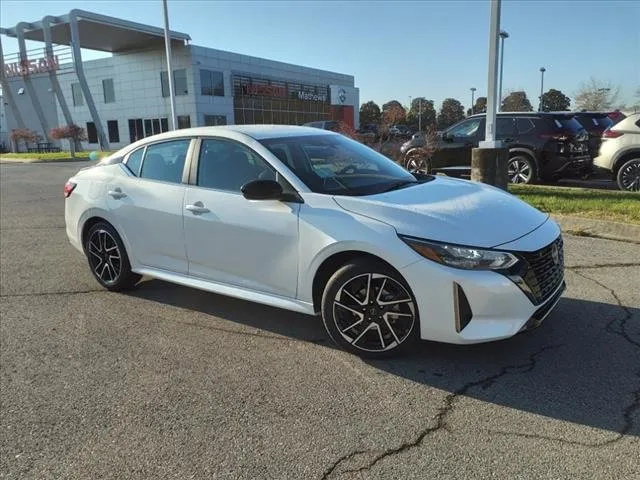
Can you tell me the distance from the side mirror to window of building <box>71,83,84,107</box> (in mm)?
52251

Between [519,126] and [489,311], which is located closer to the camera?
[489,311]

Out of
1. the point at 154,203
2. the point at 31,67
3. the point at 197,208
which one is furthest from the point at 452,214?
the point at 31,67

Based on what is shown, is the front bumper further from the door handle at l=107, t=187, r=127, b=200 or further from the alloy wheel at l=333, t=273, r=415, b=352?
the door handle at l=107, t=187, r=127, b=200

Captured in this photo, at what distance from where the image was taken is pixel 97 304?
542cm

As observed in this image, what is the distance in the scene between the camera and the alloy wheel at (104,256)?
220 inches

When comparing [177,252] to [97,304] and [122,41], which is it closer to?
[97,304]

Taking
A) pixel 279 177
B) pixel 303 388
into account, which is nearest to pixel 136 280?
pixel 279 177

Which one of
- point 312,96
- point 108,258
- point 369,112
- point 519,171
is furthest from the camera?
point 369,112

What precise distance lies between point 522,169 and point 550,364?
29.5 feet

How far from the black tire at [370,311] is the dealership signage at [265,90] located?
47.9 m

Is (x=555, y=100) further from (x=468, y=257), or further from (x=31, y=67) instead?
(x=468, y=257)

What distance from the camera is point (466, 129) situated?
13156mm

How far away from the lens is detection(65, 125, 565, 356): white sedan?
11.7 ft

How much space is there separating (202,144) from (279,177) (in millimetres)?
1001
